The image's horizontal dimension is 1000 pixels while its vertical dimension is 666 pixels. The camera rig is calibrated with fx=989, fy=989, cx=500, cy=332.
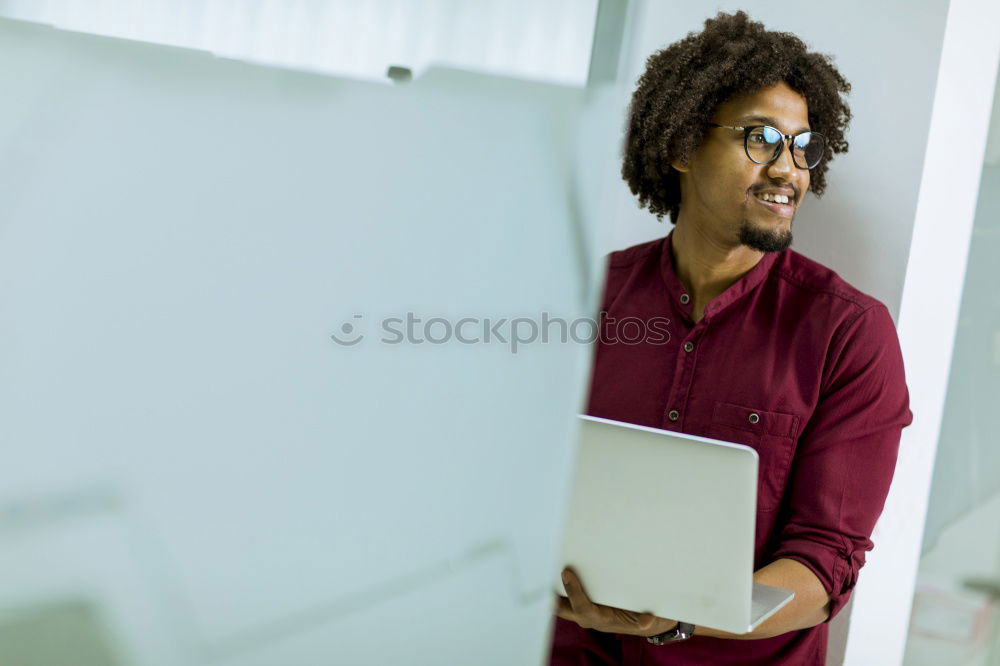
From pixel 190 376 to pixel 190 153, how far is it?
0.39 ft

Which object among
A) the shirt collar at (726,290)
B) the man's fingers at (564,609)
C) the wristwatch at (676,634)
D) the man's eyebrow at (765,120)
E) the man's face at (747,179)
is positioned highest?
the man's eyebrow at (765,120)

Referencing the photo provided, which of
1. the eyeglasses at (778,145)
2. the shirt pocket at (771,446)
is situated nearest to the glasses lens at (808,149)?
the eyeglasses at (778,145)

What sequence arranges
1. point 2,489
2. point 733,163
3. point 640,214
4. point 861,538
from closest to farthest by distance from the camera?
point 2,489 < point 861,538 < point 733,163 < point 640,214

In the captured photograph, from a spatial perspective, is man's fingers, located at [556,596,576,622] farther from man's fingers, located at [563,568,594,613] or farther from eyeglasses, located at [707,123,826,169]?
eyeglasses, located at [707,123,826,169]

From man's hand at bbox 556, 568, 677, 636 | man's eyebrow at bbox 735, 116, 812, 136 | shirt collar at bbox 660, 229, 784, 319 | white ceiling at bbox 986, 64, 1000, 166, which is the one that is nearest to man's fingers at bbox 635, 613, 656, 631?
man's hand at bbox 556, 568, 677, 636

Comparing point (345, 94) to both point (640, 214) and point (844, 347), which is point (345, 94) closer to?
point (844, 347)

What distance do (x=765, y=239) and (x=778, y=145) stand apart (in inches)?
7.5

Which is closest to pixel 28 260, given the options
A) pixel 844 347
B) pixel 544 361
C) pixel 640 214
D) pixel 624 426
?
pixel 544 361

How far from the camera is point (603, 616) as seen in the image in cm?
141

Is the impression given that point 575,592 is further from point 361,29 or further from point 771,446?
point 361,29

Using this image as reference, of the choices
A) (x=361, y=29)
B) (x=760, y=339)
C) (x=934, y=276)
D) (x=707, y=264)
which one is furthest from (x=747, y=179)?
(x=361, y=29)

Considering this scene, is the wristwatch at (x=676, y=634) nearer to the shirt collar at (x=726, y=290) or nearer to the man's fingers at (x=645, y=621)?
the man's fingers at (x=645, y=621)

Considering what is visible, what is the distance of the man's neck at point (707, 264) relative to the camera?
6.29ft

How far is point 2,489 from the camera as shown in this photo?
1.65 ft
